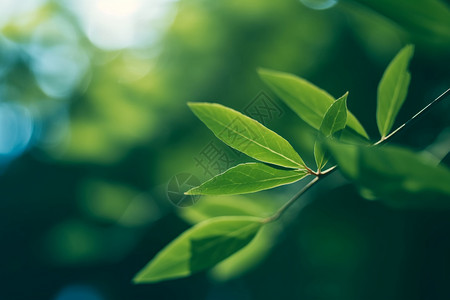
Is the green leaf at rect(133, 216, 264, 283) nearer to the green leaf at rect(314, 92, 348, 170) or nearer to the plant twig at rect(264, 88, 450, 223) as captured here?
the plant twig at rect(264, 88, 450, 223)

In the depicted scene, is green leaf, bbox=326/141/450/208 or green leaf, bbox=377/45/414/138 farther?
green leaf, bbox=377/45/414/138

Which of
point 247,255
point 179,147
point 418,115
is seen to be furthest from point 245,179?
point 179,147

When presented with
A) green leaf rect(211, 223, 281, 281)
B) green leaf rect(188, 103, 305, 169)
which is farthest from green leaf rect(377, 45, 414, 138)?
green leaf rect(211, 223, 281, 281)

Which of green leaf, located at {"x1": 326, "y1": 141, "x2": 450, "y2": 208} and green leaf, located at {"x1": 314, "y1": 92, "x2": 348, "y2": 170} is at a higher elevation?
green leaf, located at {"x1": 314, "y1": 92, "x2": 348, "y2": 170}

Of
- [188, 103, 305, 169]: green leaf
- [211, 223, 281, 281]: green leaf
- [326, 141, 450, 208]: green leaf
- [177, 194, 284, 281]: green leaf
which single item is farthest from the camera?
[211, 223, 281, 281]: green leaf

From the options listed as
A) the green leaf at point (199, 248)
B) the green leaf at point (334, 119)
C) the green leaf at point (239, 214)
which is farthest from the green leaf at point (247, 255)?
the green leaf at point (334, 119)
